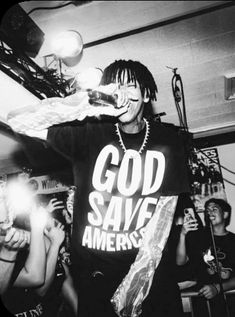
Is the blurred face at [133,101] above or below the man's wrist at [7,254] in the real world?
above

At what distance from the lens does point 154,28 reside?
9.22 ft

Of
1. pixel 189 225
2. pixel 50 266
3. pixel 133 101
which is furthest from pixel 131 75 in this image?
pixel 189 225

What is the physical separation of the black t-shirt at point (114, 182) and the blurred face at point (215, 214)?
2.79m

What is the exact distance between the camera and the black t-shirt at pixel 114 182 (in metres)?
1.56

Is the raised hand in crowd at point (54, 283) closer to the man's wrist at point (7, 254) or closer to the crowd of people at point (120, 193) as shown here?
the man's wrist at point (7, 254)

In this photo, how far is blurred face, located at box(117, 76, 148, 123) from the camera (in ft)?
5.81

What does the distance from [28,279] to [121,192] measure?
4.10 feet

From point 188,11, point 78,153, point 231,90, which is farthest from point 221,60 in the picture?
point 78,153

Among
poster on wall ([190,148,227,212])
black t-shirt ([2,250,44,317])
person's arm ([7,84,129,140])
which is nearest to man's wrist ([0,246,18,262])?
black t-shirt ([2,250,44,317])

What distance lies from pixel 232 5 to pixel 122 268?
7.50 feet

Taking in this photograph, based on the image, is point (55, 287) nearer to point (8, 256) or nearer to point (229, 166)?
point (8, 256)

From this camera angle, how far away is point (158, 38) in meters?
2.95

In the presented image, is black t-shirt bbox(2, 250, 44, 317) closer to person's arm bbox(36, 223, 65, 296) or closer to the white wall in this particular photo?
person's arm bbox(36, 223, 65, 296)

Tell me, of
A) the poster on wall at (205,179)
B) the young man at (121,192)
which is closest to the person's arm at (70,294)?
the young man at (121,192)
